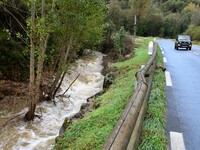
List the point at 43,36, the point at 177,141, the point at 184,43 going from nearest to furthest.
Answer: the point at 177,141 → the point at 43,36 → the point at 184,43

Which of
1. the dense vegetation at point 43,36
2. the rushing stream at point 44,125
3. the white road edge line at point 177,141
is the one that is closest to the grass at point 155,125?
the white road edge line at point 177,141

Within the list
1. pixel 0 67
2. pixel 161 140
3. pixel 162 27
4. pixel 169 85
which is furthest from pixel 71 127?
pixel 162 27

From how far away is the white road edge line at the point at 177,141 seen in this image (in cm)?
439

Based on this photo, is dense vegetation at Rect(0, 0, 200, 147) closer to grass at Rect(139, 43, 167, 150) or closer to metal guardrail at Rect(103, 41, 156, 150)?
grass at Rect(139, 43, 167, 150)

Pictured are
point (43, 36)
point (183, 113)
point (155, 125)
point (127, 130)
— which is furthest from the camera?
point (43, 36)

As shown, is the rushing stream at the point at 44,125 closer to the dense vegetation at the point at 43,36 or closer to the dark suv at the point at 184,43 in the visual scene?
the dense vegetation at the point at 43,36

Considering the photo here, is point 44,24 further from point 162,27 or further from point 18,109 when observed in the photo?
→ point 162,27

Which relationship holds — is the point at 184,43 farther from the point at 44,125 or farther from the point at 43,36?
the point at 44,125

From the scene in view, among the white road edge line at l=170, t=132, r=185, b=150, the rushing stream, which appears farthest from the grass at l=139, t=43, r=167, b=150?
the rushing stream

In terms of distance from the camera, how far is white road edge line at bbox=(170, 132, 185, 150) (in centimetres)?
439

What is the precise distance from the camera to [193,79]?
10.4 m

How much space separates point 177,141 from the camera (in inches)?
182

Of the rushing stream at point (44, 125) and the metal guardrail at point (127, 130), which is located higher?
the metal guardrail at point (127, 130)

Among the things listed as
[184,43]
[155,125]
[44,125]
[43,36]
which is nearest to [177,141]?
[155,125]
